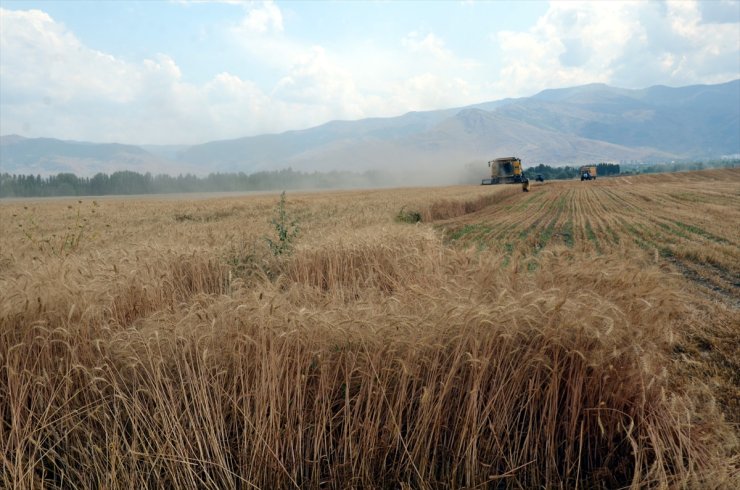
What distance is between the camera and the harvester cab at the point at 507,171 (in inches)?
2372

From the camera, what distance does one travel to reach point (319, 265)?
742 centimetres

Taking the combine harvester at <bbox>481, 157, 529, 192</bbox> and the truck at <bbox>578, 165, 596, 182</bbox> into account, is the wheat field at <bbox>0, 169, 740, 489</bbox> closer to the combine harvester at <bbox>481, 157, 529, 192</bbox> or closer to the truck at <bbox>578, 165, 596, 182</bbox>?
the combine harvester at <bbox>481, 157, 529, 192</bbox>

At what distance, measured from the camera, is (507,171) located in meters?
61.6

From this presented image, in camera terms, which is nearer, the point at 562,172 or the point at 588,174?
the point at 588,174

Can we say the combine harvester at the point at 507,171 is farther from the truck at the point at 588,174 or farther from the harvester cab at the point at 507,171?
the truck at the point at 588,174

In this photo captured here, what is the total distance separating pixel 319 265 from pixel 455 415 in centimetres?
468

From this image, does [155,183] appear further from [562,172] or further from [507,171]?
[562,172]

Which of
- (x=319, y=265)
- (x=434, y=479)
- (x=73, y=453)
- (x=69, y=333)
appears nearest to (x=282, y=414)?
(x=434, y=479)

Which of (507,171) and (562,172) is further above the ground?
(562,172)

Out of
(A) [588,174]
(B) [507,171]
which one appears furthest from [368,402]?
(A) [588,174]

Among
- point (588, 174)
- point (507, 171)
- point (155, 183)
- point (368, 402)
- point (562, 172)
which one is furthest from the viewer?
point (562, 172)

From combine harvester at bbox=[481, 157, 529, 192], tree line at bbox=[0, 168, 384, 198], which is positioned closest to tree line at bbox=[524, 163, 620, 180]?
tree line at bbox=[0, 168, 384, 198]

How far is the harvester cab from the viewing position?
6025cm

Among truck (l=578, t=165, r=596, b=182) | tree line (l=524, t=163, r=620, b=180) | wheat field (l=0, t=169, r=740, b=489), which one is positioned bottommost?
wheat field (l=0, t=169, r=740, b=489)
